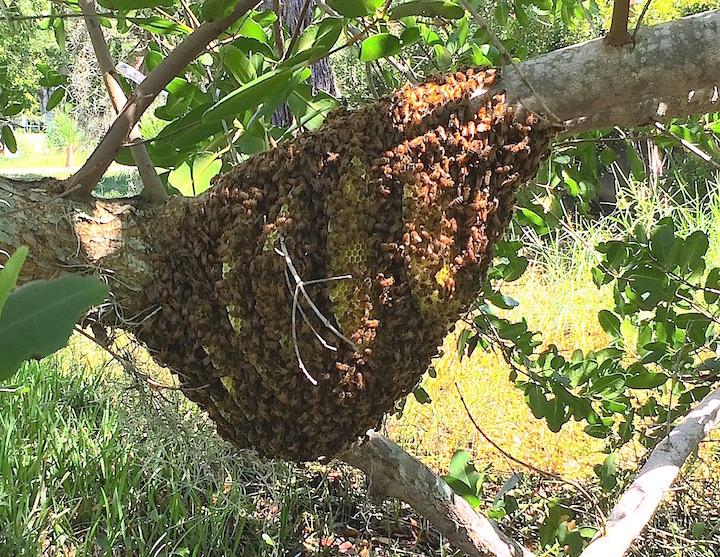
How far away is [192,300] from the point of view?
64 cm

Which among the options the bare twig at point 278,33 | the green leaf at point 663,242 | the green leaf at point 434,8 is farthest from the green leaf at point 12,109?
the green leaf at point 663,242

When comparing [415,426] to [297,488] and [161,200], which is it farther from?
[161,200]

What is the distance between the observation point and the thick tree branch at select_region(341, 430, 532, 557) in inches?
36.5

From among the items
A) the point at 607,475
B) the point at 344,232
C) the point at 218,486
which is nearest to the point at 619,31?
the point at 344,232

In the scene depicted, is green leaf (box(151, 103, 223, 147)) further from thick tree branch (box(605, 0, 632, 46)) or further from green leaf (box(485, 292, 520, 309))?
green leaf (box(485, 292, 520, 309))

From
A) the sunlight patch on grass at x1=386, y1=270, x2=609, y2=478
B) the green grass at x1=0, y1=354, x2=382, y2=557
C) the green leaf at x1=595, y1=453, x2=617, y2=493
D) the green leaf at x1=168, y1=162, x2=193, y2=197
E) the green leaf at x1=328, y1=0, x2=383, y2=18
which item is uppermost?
the green leaf at x1=328, y1=0, x2=383, y2=18

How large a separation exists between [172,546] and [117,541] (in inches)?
4.7

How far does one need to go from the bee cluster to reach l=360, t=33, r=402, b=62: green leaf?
51mm

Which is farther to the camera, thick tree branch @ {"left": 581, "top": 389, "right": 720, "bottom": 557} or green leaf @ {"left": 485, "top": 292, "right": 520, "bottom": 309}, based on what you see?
green leaf @ {"left": 485, "top": 292, "right": 520, "bottom": 309}

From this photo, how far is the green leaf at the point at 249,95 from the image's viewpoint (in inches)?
19.5

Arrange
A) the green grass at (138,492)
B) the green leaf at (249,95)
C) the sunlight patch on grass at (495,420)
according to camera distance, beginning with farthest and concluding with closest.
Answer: the sunlight patch on grass at (495,420) < the green grass at (138,492) < the green leaf at (249,95)

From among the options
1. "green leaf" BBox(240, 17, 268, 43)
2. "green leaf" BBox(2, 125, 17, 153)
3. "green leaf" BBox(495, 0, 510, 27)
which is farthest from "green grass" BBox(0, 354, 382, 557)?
"green leaf" BBox(495, 0, 510, 27)

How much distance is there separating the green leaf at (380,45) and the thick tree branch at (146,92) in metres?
0.11

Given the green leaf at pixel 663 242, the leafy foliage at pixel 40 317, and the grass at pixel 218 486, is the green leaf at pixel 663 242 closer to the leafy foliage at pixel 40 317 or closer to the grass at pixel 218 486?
the grass at pixel 218 486
